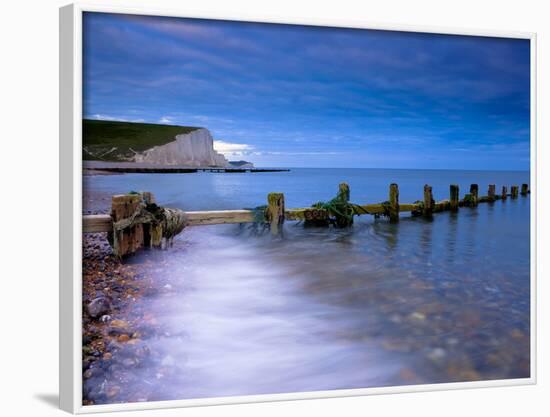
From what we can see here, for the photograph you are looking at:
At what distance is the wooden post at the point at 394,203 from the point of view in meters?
4.43

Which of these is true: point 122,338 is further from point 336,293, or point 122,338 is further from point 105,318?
point 336,293

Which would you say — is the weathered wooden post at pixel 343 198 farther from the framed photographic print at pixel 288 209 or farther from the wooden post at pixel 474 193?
the wooden post at pixel 474 193

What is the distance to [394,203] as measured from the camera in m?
4.45

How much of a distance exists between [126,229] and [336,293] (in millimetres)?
1169

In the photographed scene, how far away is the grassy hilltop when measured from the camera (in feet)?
12.7

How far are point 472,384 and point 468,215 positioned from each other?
97 centimetres

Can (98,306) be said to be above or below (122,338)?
above

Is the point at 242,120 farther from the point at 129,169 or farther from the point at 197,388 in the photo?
the point at 197,388

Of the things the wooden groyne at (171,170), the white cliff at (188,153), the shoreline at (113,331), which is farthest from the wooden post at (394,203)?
the shoreline at (113,331)

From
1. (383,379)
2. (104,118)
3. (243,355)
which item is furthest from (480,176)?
(104,118)

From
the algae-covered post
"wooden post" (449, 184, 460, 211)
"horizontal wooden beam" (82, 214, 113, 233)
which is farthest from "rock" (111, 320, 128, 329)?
the algae-covered post

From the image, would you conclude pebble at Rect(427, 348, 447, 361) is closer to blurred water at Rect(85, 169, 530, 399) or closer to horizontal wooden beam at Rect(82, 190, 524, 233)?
blurred water at Rect(85, 169, 530, 399)

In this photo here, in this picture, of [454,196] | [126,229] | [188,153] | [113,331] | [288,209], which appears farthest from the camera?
[454,196]

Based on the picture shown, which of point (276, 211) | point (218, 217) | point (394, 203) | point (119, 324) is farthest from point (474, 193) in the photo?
point (119, 324)
